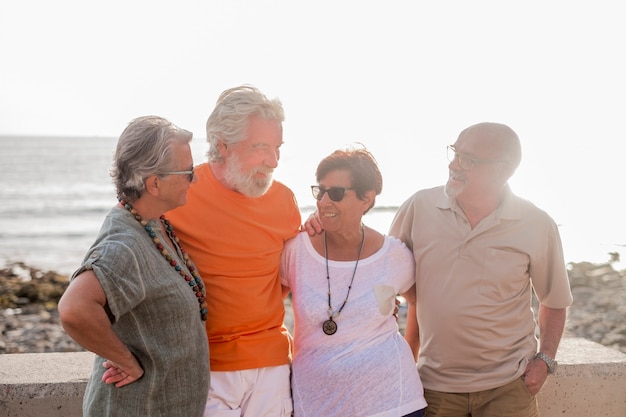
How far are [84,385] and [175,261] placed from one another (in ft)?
3.33

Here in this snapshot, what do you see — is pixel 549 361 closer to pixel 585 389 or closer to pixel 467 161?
pixel 585 389

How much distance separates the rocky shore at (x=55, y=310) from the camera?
398 inches

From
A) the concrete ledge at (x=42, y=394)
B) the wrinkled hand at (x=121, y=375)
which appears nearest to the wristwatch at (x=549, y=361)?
the wrinkled hand at (x=121, y=375)

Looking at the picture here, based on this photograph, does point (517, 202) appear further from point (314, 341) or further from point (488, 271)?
point (314, 341)

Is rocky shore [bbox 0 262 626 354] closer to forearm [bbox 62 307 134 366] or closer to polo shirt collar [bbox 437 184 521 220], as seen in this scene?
polo shirt collar [bbox 437 184 521 220]

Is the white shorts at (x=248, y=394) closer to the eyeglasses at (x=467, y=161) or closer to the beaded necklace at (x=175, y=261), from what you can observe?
the beaded necklace at (x=175, y=261)

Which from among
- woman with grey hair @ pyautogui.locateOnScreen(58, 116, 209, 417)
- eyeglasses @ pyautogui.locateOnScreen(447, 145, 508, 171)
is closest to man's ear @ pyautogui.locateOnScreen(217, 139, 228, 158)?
woman with grey hair @ pyautogui.locateOnScreen(58, 116, 209, 417)

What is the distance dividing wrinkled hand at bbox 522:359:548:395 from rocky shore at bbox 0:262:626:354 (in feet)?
22.6

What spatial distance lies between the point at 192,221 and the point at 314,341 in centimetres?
75

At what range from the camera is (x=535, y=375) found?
3.38 m

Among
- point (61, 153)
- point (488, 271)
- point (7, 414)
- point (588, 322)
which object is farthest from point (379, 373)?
point (61, 153)

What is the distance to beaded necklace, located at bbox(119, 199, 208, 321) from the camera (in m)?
2.67

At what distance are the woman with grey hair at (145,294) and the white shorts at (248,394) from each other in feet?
0.66

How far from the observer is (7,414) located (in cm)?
332
